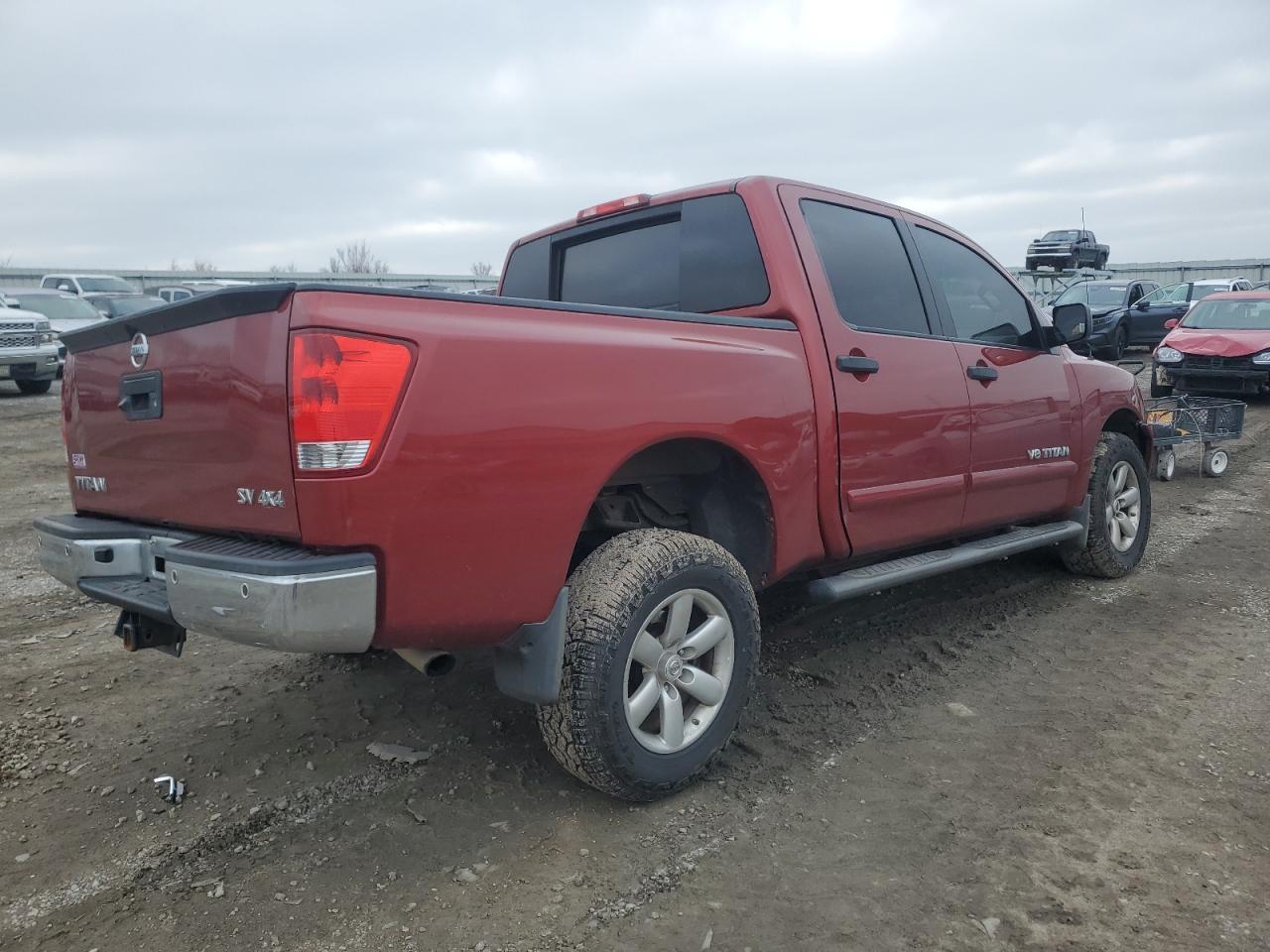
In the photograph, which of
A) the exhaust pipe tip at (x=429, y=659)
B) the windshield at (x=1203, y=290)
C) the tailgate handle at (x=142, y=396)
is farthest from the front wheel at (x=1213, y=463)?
the windshield at (x=1203, y=290)

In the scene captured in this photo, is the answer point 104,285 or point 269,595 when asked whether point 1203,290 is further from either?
point 104,285

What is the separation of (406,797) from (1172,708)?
9.29 ft

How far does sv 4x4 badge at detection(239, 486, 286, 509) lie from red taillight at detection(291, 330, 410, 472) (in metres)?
0.12

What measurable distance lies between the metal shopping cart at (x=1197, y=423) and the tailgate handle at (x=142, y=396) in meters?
8.12

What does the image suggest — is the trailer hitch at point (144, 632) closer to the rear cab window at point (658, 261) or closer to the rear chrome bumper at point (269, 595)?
the rear chrome bumper at point (269, 595)

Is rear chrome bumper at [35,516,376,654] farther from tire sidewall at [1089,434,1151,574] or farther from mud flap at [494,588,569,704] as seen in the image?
tire sidewall at [1089,434,1151,574]

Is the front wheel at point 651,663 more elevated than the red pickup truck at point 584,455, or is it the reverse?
the red pickup truck at point 584,455

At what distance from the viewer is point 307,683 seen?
383 centimetres

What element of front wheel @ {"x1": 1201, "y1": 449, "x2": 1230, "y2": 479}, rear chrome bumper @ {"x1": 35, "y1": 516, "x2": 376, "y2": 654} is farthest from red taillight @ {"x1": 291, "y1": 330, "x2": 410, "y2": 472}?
front wheel @ {"x1": 1201, "y1": 449, "x2": 1230, "y2": 479}

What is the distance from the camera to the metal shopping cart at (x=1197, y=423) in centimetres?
836

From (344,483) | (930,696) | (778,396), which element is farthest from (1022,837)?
(344,483)

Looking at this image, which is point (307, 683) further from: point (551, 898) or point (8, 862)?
point (551, 898)

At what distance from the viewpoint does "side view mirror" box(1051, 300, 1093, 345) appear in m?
4.66

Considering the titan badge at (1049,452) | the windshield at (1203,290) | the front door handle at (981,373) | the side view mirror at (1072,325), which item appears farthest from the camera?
the windshield at (1203,290)
